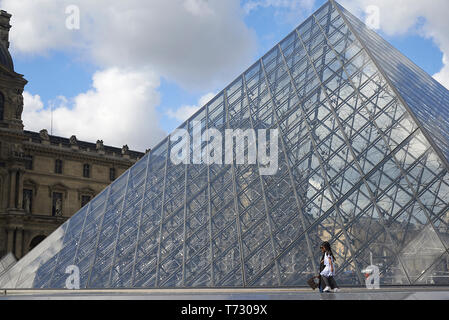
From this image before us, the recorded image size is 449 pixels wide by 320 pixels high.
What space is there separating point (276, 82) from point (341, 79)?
10.8 feet

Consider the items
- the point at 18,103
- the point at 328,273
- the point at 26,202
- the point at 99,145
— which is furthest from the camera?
the point at 99,145

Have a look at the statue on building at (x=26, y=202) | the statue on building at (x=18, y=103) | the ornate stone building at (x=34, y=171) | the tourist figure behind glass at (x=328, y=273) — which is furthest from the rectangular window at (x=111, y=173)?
the tourist figure behind glass at (x=328, y=273)

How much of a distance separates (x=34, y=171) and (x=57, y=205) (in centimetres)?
401

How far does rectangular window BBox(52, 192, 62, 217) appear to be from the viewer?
51.5m

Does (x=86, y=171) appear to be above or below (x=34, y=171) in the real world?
above

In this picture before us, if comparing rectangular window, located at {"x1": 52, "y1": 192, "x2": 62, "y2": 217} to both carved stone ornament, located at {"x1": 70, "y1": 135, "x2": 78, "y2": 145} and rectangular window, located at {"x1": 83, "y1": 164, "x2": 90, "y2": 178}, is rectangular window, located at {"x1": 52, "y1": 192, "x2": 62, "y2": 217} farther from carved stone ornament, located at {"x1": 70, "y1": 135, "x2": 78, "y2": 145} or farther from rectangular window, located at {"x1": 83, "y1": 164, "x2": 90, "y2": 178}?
carved stone ornament, located at {"x1": 70, "y1": 135, "x2": 78, "y2": 145}

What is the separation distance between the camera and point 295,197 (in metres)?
13.7

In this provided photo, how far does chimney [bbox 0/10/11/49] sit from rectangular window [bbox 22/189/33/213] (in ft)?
45.9

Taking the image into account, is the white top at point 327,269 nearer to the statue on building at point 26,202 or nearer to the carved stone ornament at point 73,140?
the statue on building at point 26,202

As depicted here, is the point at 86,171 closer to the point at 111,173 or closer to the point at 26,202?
the point at 111,173

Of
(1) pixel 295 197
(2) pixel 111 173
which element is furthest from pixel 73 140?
(1) pixel 295 197

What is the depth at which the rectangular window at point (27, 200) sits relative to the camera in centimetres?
4897

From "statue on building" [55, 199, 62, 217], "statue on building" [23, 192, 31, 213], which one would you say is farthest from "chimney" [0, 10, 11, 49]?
"statue on building" [55, 199, 62, 217]

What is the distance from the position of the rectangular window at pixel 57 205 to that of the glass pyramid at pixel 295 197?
31.4 meters
